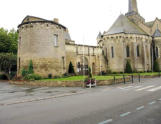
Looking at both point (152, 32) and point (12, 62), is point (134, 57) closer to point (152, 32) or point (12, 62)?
point (152, 32)

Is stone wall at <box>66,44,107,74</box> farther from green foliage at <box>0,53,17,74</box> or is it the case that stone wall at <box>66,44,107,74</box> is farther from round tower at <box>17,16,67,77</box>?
green foliage at <box>0,53,17,74</box>

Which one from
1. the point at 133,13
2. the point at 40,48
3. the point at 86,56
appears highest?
the point at 133,13

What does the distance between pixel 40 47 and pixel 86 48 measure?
11.6 meters

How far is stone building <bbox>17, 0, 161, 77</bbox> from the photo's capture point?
2098 centimetres

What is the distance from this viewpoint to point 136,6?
46.6 m

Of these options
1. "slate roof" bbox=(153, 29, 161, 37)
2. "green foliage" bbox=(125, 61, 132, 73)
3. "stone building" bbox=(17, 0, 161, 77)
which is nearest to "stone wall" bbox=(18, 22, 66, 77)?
"stone building" bbox=(17, 0, 161, 77)

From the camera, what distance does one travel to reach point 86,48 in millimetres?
29516

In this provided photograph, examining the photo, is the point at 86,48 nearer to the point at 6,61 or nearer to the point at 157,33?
the point at 6,61

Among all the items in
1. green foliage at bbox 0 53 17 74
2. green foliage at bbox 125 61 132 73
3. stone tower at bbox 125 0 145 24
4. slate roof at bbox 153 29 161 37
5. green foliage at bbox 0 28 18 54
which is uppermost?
stone tower at bbox 125 0 145 24

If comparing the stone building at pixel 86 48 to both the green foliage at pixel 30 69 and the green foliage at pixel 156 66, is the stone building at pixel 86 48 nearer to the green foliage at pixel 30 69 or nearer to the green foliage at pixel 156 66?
the green foliage at pixel 30 69

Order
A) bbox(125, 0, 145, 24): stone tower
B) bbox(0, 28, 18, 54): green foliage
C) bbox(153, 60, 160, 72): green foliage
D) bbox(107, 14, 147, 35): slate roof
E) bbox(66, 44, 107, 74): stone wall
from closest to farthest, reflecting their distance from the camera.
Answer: bbox(66, 44, 107, 74): stone wall < bbox(107, 14, 147, 35): slate roof < bbox(153, 60, 160, 72): green foliage < bbox(0, 28, 18, 54): green foliage < bbox(125, 0, 145, 24): stone tower

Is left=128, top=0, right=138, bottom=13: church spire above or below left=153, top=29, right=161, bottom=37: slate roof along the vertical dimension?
above

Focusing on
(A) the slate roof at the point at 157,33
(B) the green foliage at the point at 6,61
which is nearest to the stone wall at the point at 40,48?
(B) the green foliage at the point at 6,61

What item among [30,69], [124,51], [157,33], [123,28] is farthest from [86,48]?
[157,33]
